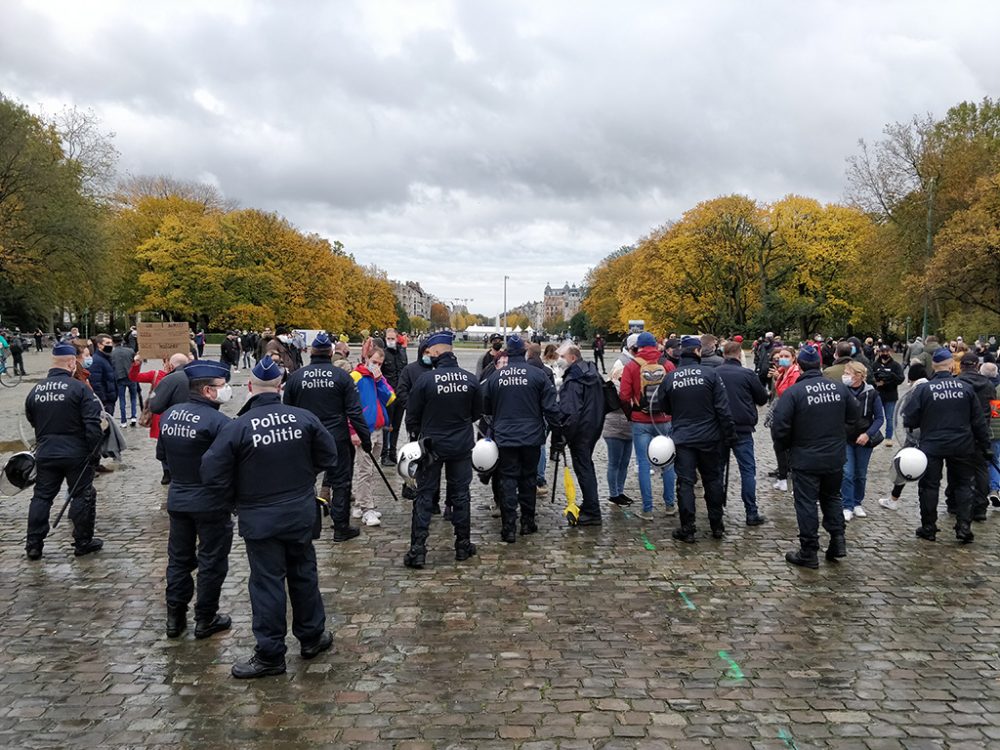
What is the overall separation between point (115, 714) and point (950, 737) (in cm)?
457

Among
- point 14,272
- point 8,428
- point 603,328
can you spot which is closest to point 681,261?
point 603,328

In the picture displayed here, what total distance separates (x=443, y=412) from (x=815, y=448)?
3.40 m

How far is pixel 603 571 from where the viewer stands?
21.5 feet

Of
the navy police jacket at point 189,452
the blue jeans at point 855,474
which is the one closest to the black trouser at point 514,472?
the navy police jacket at point 189,452

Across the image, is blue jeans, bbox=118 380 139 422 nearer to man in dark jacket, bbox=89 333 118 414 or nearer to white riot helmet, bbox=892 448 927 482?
man in dark jacket, bbox=89 333 118 414

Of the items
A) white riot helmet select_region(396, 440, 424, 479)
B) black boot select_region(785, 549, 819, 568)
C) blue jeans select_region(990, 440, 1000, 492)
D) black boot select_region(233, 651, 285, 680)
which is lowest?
black boot select_region(233, 651, 285, 680)

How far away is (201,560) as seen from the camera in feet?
17.1

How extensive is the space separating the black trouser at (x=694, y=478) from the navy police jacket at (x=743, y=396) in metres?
→ 1.14

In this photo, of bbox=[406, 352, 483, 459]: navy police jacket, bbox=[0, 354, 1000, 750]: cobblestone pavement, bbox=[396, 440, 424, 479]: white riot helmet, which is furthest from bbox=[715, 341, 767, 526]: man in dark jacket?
bbox=[396, 440, 424, 479]: white riot helmet

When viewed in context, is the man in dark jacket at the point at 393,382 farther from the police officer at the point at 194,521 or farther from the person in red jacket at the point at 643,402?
the police officer at the point at 194,521

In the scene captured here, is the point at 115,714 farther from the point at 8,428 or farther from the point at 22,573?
the point at 8,428

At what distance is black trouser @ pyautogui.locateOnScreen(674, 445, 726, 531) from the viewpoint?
7.39 m

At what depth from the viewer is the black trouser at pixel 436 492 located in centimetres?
664

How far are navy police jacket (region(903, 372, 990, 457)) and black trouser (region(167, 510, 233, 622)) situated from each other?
6782mm
